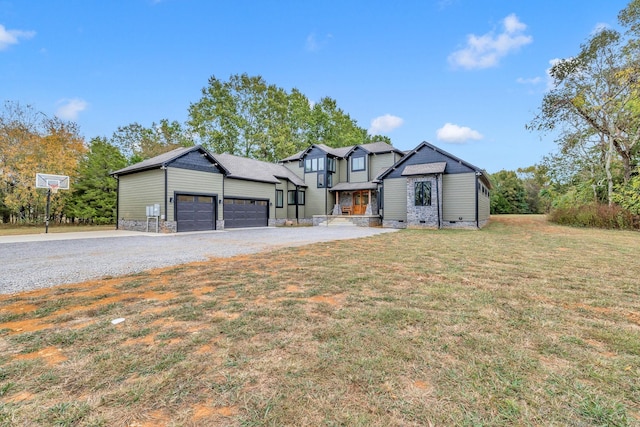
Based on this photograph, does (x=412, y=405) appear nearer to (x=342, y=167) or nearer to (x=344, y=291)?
(x=344, y=291)

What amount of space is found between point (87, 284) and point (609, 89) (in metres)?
27.3

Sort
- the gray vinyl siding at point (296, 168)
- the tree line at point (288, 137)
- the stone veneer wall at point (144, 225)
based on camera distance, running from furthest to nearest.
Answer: the gray vinyl siding at point (296, 168) → the tree line at point (288, 137) → the stone veneer wall at point (144, 225)

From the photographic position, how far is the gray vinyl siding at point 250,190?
19.0 m

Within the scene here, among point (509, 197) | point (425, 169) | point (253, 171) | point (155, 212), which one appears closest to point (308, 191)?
point (253, 171)

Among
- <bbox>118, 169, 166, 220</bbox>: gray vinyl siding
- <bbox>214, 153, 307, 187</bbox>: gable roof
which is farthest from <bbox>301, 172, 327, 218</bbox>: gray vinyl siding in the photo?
<bbox>118, 169, 166, 220</bbox>: gray vinyl siding

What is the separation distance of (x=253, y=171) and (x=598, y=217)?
75.2 ft

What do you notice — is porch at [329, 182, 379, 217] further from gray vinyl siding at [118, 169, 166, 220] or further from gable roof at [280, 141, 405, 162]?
gray vinyl siding at [118, 169, 166, 220]

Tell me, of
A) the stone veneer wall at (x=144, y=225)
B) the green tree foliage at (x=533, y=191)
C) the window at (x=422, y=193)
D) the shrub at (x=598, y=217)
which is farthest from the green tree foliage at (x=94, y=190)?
the green tree foliage at (x=533, y=191)

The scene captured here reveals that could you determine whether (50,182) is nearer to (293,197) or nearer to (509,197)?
(293,197)

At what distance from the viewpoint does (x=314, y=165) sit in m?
24.9

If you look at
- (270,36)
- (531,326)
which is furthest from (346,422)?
(270,36)

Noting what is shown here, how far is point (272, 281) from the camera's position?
16.6 feet

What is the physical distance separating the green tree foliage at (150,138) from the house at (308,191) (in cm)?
1467

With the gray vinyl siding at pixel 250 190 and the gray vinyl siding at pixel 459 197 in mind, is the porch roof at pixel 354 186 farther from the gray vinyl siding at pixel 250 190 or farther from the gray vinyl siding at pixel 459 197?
the gray vinyl siding at pixel 459 197
